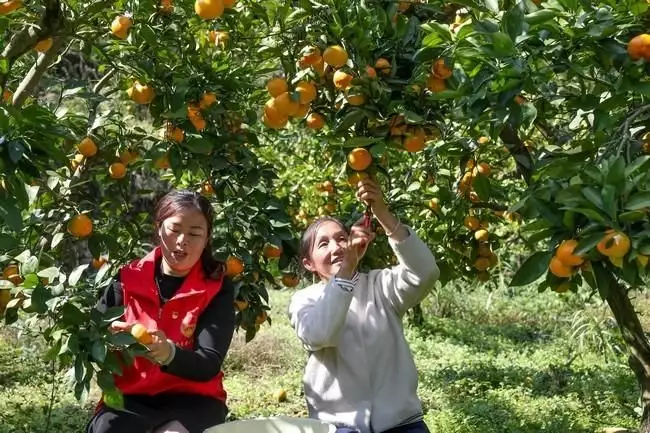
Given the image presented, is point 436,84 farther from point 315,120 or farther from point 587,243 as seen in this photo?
point 587,243

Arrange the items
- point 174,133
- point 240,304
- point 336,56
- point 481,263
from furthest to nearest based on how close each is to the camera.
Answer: point 481,263 < point 240,304 < point 174,133 < point 336,56

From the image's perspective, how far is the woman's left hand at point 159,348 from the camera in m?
1.88

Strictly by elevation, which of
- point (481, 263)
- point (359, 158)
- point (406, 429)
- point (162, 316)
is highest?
point (359, 158)

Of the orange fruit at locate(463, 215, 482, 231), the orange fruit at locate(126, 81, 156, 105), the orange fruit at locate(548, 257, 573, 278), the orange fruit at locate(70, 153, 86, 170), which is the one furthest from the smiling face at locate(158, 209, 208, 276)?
the orange fruit at locate(463, 215, 482, 231)

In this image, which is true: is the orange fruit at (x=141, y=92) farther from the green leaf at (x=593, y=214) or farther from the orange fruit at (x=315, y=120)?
the green leaf at (x=593, y=214)

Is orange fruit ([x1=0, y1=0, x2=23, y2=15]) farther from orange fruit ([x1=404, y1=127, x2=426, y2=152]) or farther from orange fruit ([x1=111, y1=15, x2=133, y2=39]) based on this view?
orange fruit ([x1=404, y1=127, x2=426, y2=152])

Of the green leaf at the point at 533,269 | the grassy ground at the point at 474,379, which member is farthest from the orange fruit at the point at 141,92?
the grassy ground at the point at 474,379

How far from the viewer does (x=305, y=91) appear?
207cm

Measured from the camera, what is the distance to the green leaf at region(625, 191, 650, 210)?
1268 mm

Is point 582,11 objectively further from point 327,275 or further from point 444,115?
point 327,275

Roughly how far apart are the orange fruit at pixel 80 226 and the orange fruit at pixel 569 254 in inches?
62.5

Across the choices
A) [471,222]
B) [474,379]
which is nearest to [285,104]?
[471,222]

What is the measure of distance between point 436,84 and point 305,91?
0.34 metres

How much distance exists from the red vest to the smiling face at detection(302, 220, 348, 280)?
0.92 ft
